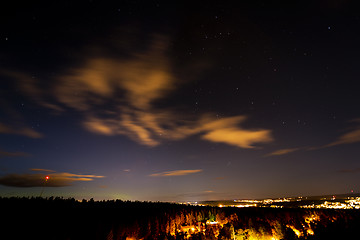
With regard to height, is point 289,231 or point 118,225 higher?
point 118,225

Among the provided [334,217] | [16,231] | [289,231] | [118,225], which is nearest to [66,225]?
[16,231]

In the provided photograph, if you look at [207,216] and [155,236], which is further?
[207,216]

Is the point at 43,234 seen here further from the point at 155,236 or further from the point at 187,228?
the point at 187,228

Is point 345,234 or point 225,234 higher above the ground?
point 345,234

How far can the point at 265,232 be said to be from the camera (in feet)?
104

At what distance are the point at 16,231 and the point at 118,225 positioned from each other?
11994mm

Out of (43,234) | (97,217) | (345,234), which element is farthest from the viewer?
(97,217)

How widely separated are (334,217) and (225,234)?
44339 mm

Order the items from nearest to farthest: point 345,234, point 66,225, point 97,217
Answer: point 345,234
point 66,225
point 97,217

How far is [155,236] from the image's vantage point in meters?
28.0

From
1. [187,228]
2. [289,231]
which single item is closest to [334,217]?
[289,231]

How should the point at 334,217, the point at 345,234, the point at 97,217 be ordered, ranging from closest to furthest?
the point at 345,234, the point at 97,217, the point at 334,217

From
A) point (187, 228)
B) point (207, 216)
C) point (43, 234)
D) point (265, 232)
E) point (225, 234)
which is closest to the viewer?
point (43, 234)

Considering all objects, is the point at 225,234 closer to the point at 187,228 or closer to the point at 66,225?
the point at 187,228
